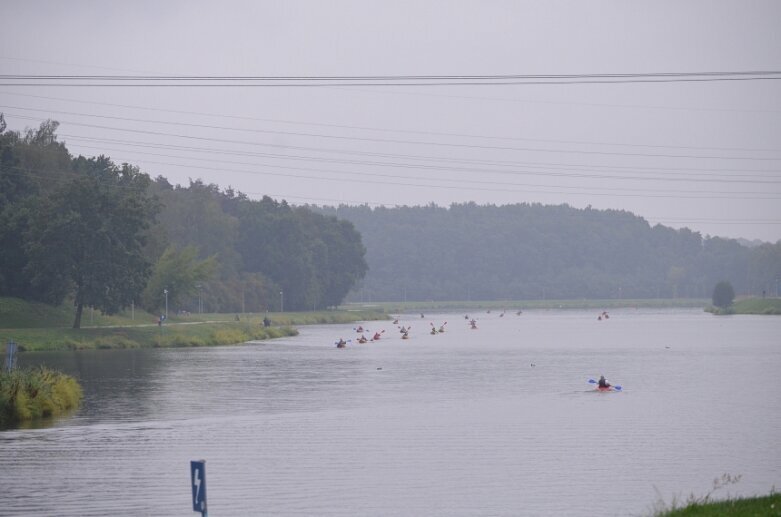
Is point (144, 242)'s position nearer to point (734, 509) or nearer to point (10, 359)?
point (10, 359)

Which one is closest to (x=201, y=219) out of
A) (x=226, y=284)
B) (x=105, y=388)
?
(x=226, y=284)

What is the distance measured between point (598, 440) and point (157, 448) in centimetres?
1379

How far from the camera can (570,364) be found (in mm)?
73500

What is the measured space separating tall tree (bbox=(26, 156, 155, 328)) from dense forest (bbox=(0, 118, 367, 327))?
8cm

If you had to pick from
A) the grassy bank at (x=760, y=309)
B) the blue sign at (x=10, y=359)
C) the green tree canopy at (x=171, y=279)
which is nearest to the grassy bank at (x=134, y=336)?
the green tree canopy at (x=171, y=279)

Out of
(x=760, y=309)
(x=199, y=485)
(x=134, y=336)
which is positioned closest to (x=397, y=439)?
(x=199, y=485)

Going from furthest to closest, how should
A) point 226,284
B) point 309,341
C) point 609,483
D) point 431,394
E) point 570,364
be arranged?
point 226,284, point 309,341, point 570,364, point 431,394, point 609,483

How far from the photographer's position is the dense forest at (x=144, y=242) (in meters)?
92.6

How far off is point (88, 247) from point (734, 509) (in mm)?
78925

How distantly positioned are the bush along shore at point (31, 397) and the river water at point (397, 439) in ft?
3.63

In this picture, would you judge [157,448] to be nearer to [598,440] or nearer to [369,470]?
[369,470]

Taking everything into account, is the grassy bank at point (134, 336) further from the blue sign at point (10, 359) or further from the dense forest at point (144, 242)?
the blue sign at point (10, 359)

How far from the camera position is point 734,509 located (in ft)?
66.9

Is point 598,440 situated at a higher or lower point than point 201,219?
lower
